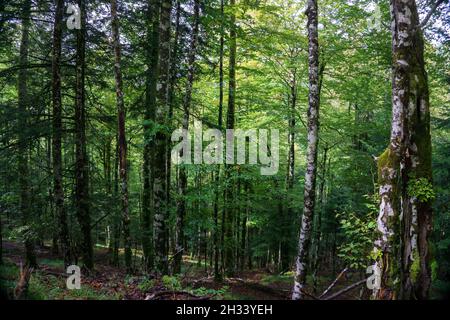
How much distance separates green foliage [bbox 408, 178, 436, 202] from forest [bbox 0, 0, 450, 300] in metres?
0.02

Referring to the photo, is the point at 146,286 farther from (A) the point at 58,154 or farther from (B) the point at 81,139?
(B) the point at 81,139

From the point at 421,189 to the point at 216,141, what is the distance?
298 inches

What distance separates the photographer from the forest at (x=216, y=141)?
618cm

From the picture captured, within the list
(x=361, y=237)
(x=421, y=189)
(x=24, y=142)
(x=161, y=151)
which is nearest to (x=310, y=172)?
(x=361, y=237)

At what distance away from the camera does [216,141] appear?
12.2 meters

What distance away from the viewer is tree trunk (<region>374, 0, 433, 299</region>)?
234 inches

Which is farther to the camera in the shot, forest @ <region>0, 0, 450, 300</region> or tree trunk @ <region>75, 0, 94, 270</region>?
tree trunk @ <region>75, 0, 94, 270</region>

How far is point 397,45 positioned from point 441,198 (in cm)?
945

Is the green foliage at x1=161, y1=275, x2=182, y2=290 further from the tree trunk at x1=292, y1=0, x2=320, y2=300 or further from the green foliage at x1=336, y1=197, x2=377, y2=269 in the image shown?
the green foliage at x1=336, y1=197, x2=377, y2=269

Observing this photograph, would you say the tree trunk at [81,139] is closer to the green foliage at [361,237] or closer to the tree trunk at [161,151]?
the tree trunk at [161,151]

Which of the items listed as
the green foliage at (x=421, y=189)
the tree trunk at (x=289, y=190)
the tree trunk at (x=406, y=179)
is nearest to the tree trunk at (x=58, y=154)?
the tree trunk at (x=406, y=179)

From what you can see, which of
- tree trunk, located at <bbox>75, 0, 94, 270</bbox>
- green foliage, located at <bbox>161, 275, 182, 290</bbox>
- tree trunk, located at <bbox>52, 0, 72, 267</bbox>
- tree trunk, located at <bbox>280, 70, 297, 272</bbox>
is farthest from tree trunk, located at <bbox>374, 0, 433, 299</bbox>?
tree trunk, located at <bbox>280, 70, 297, 272</bbox>
